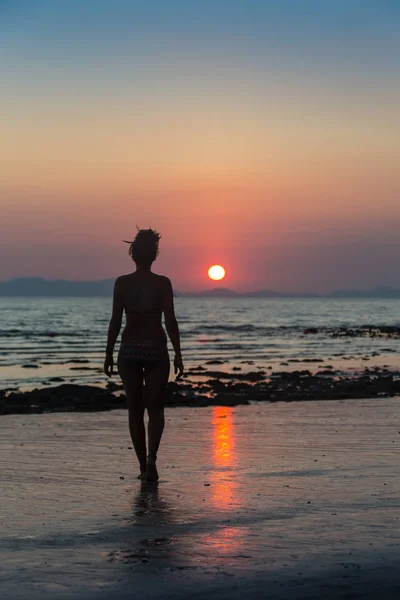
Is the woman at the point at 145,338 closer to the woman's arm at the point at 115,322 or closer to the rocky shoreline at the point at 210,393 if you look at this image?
the woman's arm at the point at 115,322

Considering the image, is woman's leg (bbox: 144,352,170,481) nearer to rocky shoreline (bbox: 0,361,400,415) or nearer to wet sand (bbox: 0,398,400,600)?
wet sand (bbox: 0,398,400,600)

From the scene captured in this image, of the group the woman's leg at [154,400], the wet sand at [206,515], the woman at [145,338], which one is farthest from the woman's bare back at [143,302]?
the wet sand at [206,515]

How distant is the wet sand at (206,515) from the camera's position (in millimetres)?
4203

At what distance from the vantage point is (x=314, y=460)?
26.8 ft

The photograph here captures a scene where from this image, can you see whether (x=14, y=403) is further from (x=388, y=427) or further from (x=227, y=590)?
(x=227, y=590)

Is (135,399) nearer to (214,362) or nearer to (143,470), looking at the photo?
(143,470)

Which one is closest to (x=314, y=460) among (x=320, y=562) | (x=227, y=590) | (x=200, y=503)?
(x=200, y=503)

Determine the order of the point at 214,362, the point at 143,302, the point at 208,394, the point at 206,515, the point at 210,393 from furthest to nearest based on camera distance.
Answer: the point at 214,362
the point at 210,393
the point at 208,394
the point at 143,302
the point at 206,515

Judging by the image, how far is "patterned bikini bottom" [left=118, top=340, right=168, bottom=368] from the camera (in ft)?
23.6

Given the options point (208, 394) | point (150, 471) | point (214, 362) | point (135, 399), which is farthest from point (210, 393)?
point (214, 362)

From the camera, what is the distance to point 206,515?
5.82 m

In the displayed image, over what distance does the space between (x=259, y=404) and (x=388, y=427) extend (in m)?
4.59

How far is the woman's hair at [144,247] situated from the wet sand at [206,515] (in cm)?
196

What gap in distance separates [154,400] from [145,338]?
0.56 metres
